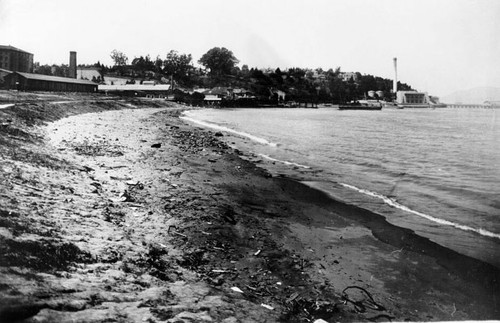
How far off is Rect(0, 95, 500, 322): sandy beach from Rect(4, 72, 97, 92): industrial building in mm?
66735

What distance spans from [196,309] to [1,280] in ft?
6.92

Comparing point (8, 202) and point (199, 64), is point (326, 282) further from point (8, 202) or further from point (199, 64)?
point (199, 64)

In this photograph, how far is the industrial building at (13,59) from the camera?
82.7 m

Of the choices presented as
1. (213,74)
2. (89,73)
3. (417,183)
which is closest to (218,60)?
(213,74)

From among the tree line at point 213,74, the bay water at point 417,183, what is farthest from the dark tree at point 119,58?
the bay water at point 417,183

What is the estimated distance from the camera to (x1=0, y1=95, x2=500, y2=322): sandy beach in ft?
14.4

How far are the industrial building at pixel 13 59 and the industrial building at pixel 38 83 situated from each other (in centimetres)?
1168

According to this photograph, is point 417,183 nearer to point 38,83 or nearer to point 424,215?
point 424,215

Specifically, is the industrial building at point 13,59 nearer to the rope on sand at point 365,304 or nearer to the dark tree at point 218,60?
the rope on sand at point 365,304

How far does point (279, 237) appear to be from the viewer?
8.06 meters

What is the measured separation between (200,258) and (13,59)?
97236 millimetres

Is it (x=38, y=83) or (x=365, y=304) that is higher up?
(x=38, y=83)

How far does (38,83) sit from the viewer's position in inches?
2835

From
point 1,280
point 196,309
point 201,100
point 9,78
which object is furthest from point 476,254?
point 201,100
